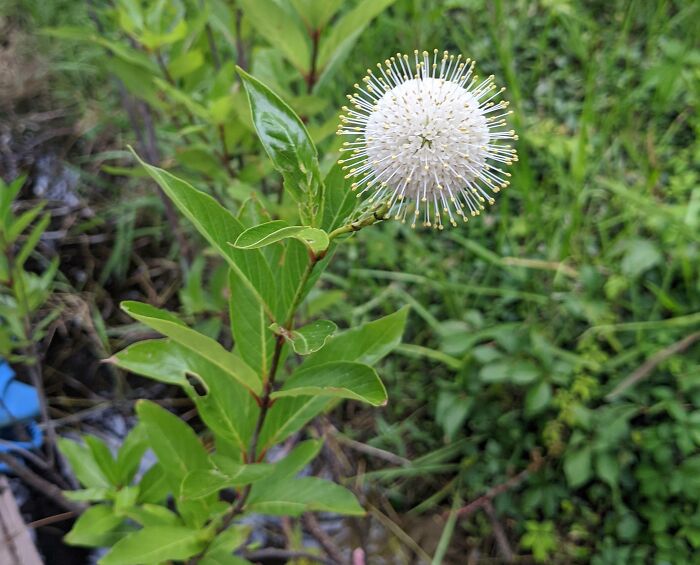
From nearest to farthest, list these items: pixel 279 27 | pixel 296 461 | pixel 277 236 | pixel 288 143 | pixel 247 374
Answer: pixel 277 236, pixel 288 143, pixel 247 374, pixel 296 461, pixel 279 27

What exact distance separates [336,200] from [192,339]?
0.89 ft

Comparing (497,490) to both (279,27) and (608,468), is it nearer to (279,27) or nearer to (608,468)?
(608,468)

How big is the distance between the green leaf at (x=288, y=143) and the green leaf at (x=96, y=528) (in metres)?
0.84

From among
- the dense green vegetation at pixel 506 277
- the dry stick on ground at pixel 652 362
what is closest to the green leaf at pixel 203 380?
the dense green vegetation at pixel 506 277

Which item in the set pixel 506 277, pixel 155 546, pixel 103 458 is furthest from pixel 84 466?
pixel 506 277

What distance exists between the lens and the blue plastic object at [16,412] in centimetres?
174

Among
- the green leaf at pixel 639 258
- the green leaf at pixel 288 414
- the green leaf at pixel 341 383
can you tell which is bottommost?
the green leaf at pixel 288 414

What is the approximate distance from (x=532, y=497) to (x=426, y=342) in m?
0.62

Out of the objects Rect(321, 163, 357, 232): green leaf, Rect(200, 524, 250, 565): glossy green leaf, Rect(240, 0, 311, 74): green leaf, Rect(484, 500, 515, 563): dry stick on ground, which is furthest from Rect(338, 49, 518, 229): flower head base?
Rect(484, 500, 515, 563): dry stick on ground

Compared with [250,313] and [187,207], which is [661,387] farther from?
[187,207]

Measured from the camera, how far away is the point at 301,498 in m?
1.13

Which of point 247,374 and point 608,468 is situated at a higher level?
point 247,374

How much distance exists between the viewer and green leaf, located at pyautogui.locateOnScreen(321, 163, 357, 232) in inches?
33.9

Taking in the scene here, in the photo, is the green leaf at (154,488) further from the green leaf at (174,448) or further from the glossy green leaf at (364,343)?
the glossy green leaf at (364,343)
